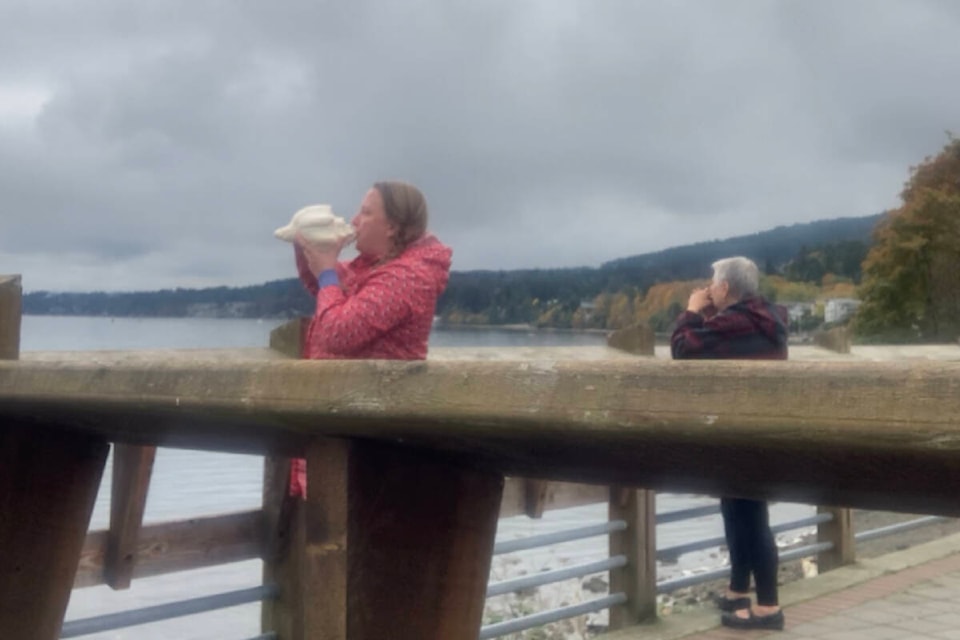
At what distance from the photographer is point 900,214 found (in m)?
46.7

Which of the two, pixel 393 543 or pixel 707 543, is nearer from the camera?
pixel 393 543

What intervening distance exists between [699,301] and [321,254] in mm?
2821

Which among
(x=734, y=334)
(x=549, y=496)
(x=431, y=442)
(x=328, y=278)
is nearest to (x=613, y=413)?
(x=431, y=442)

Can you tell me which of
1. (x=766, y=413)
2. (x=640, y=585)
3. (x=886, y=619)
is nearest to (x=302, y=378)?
(x=766, y=413)

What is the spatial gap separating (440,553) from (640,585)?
4.09 meters

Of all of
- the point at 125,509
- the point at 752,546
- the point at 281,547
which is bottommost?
the point at 752,546

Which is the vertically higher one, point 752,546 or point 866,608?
point 752,546

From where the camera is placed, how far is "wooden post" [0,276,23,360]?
3188 mm

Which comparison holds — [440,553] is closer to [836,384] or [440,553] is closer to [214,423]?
[214,423]

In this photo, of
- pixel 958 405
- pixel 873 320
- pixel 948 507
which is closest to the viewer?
pixel 958 405

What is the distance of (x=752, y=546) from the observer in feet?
19.8

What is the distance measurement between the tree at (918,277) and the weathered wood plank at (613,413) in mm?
43954

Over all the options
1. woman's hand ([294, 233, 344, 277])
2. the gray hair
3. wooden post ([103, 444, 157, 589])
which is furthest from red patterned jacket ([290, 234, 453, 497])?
the gray hair

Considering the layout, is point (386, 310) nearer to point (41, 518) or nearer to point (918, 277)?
point (41, 518)
